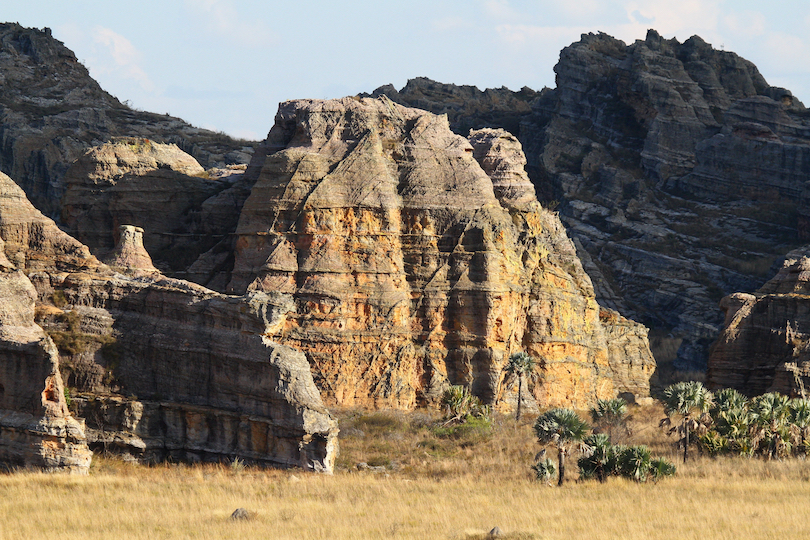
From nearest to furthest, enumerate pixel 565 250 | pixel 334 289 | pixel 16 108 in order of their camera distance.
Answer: pixel 334 289
pixel 565 250
pixel 16 108

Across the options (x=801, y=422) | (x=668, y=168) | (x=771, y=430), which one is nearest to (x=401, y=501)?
(x=771, y=430)

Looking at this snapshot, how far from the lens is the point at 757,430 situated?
5653cm

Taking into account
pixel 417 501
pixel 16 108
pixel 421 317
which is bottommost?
pixel 417 501

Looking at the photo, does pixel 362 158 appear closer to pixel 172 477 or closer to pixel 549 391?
pixel 549 391

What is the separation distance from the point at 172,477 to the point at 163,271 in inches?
839

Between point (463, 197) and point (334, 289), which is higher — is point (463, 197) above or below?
above

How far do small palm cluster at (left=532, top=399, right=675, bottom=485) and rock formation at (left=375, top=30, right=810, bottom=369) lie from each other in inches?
2954

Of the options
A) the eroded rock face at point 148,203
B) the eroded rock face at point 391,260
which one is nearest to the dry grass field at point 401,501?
the eroded rock face at point 391,260

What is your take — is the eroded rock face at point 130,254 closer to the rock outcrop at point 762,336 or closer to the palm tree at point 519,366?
the palm tree at point 519,366

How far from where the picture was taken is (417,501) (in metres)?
43.9

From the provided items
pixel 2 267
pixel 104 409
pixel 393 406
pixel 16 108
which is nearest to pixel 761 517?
pixel 393 406

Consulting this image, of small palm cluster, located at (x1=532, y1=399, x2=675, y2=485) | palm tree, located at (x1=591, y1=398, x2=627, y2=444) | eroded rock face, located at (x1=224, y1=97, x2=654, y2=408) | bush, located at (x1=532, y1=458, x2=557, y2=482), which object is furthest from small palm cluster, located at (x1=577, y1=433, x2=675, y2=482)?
eroded rock face, located at (x1=224, y1=97, x2=654, y2=408)

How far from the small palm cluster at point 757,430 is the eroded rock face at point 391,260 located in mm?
11694

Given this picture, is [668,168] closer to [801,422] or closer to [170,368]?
[801,422]
